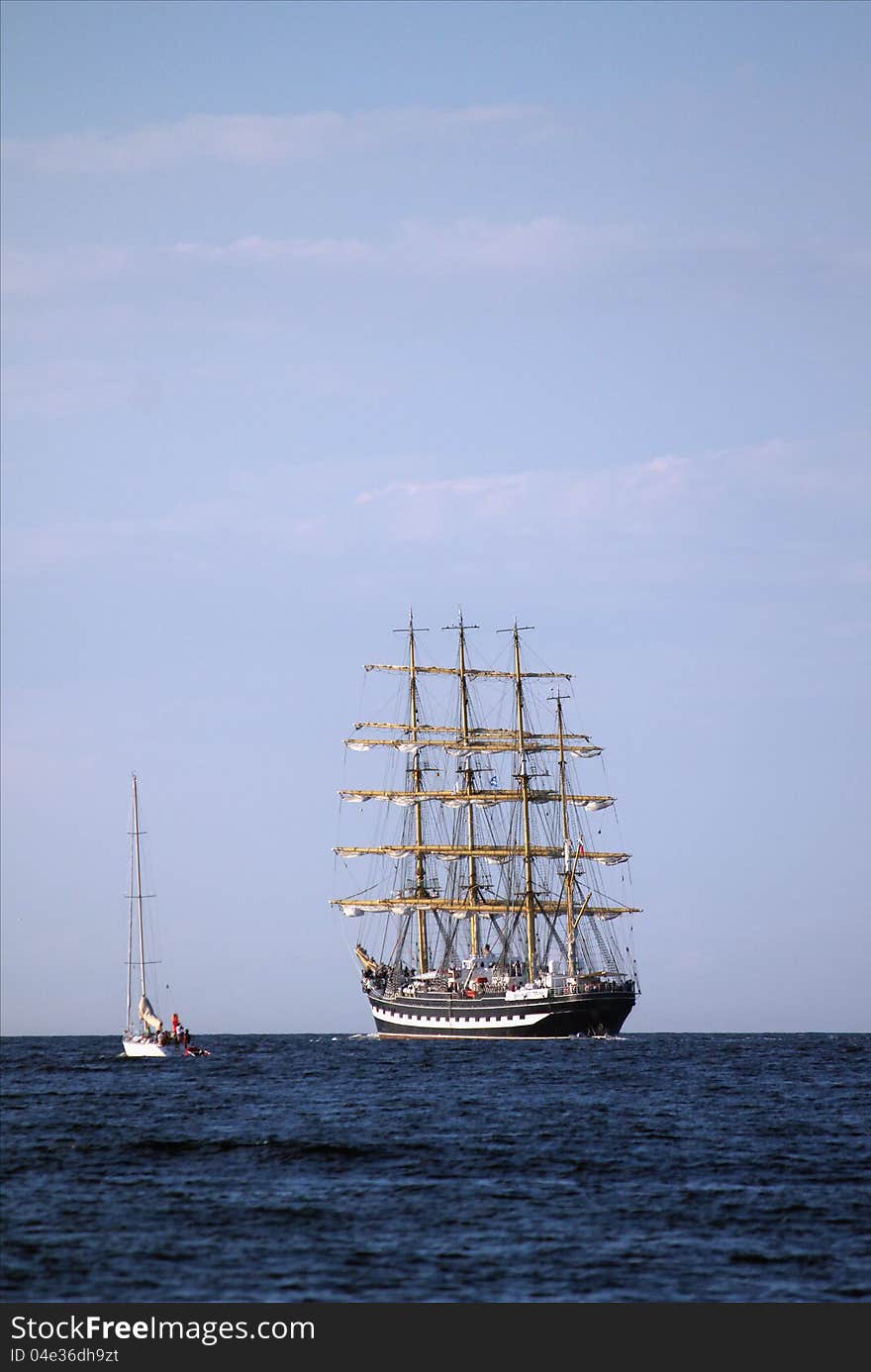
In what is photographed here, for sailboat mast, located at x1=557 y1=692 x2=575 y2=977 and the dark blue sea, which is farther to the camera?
sailboat mast, located at x1=557 y1=692 x2=575 y2=977

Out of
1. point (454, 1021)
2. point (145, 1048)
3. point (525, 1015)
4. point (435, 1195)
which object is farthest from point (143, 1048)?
point (435, 1195)

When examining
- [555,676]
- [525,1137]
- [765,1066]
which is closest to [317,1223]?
[525,1137]

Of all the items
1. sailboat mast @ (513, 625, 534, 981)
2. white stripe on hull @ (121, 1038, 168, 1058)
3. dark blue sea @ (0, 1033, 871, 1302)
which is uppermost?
sailboat mast @ (513, 625, 534, 981)

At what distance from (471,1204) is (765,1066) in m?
89.7

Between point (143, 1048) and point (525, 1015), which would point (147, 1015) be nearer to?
point (143, 1048)

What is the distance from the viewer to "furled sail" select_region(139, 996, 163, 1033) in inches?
4717

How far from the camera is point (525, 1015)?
512ft

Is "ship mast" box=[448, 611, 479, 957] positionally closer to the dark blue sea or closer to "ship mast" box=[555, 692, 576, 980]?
"ship mast" box=[555, 692, 576, 980]

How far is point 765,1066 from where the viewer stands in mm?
129500

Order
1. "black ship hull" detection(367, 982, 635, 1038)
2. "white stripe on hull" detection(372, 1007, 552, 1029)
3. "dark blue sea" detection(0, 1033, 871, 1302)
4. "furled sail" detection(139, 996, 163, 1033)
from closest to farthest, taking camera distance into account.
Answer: "dark blue sea" detection(0, 1033, 871, 1302), "furled sail" detection(139, 996, 163, 1033), "black ship hull" detection(367, 982, 635, 1038), "white stripe on hull" detection(372, 1007, 552, 1029)

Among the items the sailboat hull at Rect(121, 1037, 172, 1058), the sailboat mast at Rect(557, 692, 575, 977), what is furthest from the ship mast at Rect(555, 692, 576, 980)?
the sailboat hull at Rect(121, 1037, 172, 1058)

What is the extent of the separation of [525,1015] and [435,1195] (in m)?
112

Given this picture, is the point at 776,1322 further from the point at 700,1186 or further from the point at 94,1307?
the point at 700,1186

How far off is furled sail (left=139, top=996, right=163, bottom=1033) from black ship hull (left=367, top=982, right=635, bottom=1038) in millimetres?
43355
